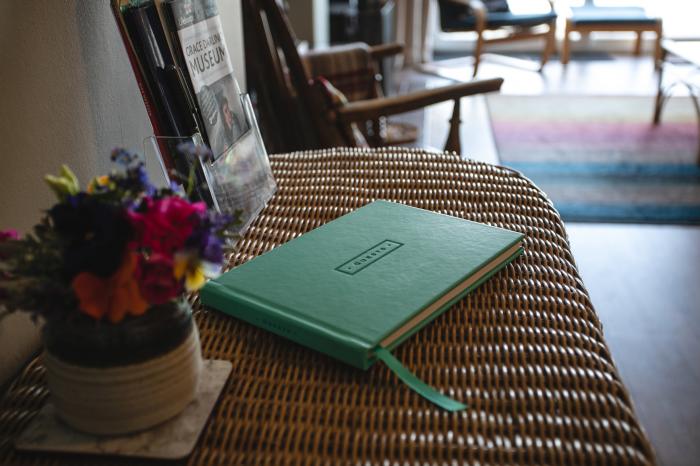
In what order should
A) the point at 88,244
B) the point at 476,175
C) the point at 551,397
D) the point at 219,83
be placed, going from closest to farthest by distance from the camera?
1. the point at 88,244
2. the point at 551,397
3. the point at 219,83
4. the point at 476,175

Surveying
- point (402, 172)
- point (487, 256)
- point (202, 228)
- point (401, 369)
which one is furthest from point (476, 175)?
point (202, 228)

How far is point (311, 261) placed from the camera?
2.47 feet

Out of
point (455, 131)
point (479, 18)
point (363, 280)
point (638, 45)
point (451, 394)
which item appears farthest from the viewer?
point (638, 45)

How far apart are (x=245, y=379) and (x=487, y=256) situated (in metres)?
0.31

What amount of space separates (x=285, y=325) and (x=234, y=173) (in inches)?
13.2

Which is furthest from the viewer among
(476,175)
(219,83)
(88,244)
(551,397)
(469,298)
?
(476,175)

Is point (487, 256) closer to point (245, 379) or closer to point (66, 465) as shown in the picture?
point (245, 379)

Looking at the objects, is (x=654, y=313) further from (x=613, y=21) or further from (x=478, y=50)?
(x=613, y=21)

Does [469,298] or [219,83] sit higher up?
[219,83]

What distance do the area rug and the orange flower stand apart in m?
2.37

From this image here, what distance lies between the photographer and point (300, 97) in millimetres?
1741

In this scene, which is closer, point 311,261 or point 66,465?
point 66,465

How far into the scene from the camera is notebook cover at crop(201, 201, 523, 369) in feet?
2.08

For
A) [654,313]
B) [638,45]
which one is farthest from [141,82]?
[638,45]
